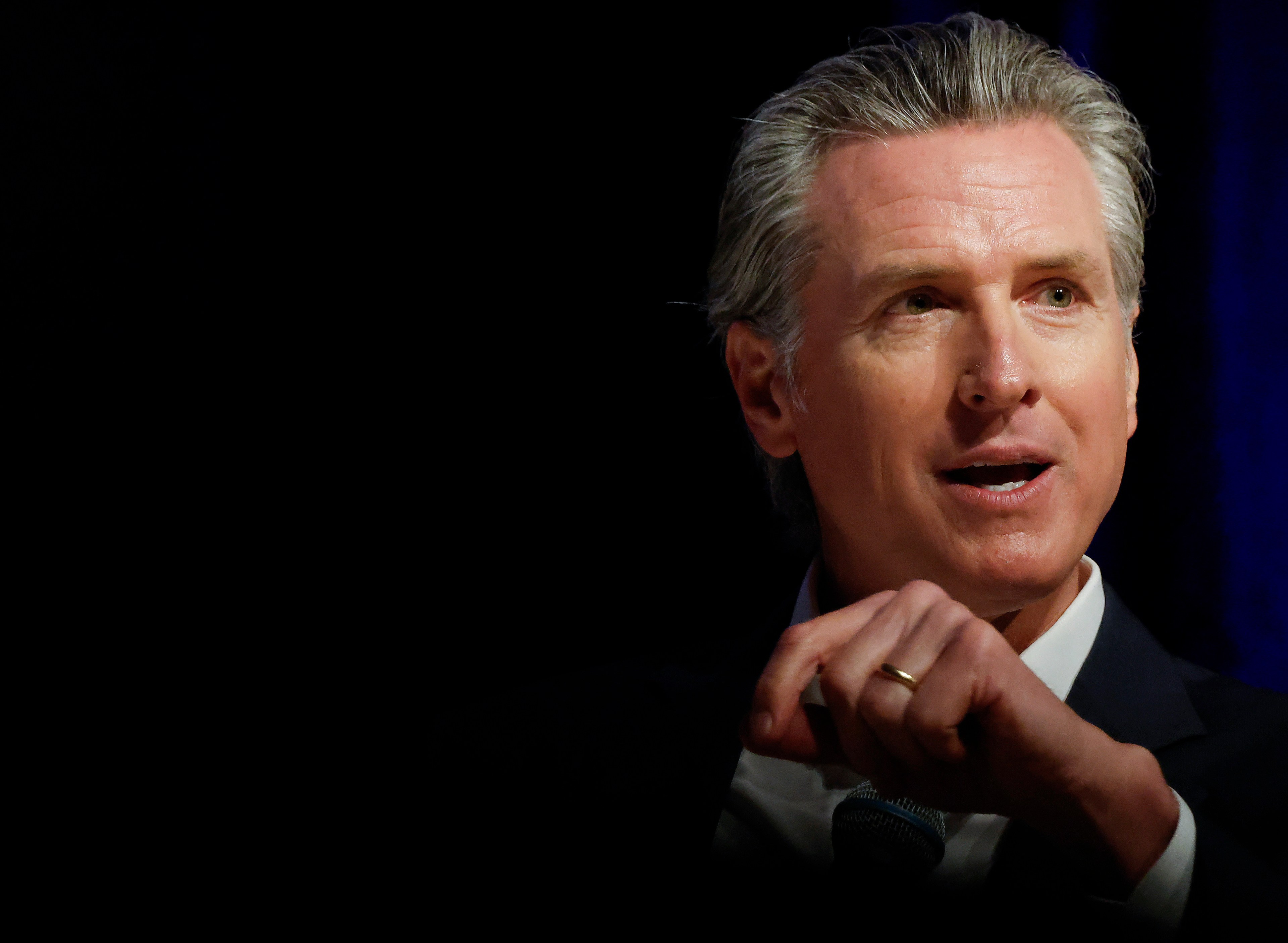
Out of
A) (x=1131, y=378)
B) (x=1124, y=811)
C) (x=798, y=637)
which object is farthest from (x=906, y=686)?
(x=1131, y=378)

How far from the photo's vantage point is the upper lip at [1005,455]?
1.25 m

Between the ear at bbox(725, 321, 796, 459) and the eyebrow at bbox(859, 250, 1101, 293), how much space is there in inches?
7.8

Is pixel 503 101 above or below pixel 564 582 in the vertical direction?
above

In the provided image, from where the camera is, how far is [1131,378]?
149cm

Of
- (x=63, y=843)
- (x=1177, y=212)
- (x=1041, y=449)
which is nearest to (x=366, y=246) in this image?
(x=63, y=843)

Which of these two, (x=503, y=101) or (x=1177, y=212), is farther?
(x=503, y=101)

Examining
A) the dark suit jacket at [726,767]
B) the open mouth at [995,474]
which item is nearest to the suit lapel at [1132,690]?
the dark suit jacket at [726,767]

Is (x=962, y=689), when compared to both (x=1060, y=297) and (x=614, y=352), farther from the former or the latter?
(x=614, y=352)

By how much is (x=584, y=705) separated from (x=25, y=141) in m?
1.19

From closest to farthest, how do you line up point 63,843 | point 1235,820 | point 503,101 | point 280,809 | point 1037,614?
point 1235,820 < point 1037,614 < point 63,843 < point 280,809 < point 503,101

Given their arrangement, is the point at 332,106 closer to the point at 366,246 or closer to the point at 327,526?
the point at 366,246

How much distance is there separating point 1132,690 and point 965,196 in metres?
0.60

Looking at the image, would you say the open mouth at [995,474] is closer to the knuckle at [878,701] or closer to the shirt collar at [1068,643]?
the shirt collar at [1068,643]

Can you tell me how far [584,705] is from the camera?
1707 mm
